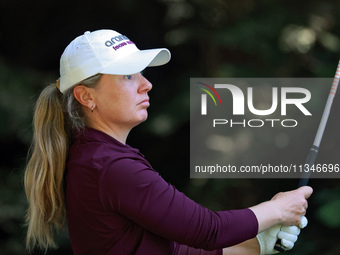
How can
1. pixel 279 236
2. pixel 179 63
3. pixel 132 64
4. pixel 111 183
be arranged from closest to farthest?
pixel 111 183 < pixel 132 64 < pixel 279 236 < pixel 179 63

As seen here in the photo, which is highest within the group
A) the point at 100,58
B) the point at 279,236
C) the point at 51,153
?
the point at 100,58

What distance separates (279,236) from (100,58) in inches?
29.2

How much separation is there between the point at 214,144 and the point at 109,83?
1.30 metres

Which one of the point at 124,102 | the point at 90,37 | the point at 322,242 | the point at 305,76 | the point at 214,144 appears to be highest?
the point at 90,37

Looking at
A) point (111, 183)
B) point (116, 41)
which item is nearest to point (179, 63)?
point (116, 41)

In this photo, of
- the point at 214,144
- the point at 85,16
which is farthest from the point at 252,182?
the point at 85,16

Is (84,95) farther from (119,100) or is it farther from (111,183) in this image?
(111,183)

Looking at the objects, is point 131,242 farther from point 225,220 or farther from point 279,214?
point 279,214

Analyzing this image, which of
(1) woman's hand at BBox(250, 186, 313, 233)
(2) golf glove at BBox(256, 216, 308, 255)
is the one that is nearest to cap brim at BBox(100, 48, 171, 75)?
(1) woman's hand at BBox(250, 186, 313, 233)

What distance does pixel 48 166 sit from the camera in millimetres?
1586

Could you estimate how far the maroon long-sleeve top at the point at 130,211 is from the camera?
1420mm

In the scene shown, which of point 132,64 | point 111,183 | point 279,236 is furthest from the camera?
point 279,236

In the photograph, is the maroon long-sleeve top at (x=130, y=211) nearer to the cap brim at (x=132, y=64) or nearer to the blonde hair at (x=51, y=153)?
the blonde hair at (x=51, y=153)

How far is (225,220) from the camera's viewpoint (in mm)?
1473
